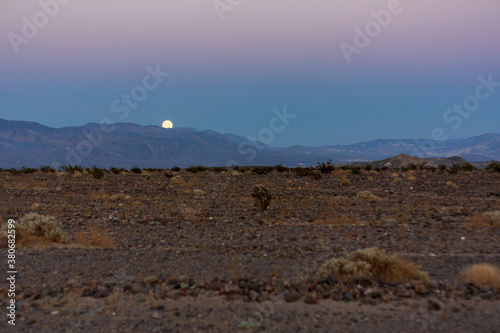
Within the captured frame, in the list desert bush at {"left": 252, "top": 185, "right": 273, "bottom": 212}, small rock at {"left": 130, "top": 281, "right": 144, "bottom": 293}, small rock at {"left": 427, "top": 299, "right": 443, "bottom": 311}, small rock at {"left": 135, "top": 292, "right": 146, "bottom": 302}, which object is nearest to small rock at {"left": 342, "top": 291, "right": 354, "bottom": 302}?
small rock at {"left": 427, "top": 299, "right": 443, "bottom": 311}

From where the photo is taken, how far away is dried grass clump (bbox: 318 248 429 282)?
6.16 m

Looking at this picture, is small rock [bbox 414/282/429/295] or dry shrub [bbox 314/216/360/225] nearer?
small rock [bbox 414/282/429/295]

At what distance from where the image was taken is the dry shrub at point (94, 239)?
9.13 metres

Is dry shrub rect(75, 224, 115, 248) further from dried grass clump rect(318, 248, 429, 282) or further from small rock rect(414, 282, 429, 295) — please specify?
small rock rect(414, 282, 429, 295)

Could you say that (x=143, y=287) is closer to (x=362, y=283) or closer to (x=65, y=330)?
(x=65, y=330)

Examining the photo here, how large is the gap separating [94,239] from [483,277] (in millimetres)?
8559

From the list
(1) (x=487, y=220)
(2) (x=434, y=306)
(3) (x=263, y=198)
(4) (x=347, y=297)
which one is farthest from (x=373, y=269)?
(3) (x=263, y=198)

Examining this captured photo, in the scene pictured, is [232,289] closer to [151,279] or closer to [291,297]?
[291,297]

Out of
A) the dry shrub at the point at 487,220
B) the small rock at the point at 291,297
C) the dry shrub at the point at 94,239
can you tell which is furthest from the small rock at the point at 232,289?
the dry shrub at the point at 487,220

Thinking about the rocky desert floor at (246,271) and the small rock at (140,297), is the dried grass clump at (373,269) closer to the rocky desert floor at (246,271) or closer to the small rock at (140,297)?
the rocky desert floor at (246,271)

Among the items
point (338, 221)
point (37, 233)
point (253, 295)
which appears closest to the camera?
point (253, 295)

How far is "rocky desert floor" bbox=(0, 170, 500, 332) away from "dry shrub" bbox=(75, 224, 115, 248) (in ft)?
0.16

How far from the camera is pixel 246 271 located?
6.68 meters

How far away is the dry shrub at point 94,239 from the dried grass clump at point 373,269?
5.60m
